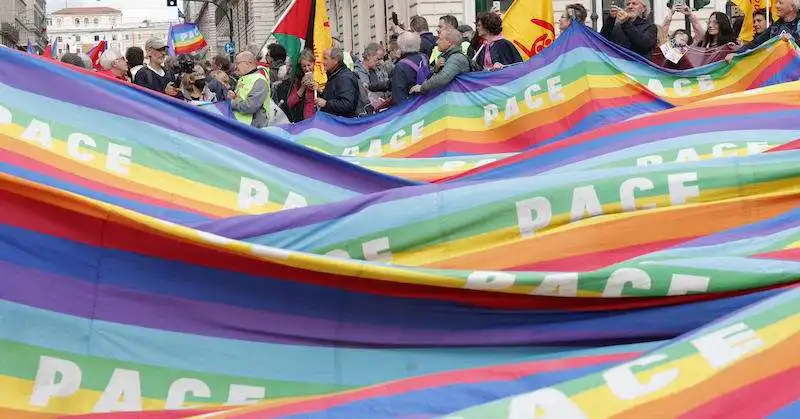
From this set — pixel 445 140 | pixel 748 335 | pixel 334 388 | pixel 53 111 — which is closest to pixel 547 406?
pixel 748 335

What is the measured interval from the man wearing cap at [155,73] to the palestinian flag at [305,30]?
4.53ft

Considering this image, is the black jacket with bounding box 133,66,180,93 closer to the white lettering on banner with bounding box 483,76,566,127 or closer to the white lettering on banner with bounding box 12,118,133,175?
the white lettering on banner with bounding box 483,76,566,127

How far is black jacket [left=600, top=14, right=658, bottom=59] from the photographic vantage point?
1163cm

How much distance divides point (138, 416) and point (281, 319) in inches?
25.9

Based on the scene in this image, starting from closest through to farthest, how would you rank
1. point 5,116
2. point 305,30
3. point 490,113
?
point 5,116, point 490,113, point 305,30

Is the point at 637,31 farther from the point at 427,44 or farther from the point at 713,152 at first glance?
the point at 713,152

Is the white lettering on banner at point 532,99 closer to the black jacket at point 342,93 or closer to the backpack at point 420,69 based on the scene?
the backpack at point 420,69

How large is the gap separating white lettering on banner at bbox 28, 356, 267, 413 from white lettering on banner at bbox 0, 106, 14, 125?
170 cm

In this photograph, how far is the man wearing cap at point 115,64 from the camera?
523 inches

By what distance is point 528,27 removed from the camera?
13.3 meters

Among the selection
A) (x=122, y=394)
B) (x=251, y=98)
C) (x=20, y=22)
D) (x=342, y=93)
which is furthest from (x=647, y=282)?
(x=20, y=22)

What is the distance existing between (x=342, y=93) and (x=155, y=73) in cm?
271

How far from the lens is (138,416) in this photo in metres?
4.56

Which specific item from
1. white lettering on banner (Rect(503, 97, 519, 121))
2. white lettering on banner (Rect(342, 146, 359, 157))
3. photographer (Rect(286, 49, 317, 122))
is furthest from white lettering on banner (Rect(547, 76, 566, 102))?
photographer (Rect(286, 49, 317, 122))
